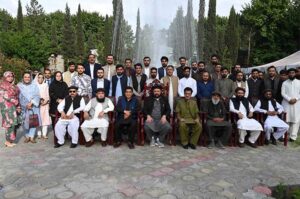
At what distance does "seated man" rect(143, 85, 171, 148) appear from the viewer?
6172 mm

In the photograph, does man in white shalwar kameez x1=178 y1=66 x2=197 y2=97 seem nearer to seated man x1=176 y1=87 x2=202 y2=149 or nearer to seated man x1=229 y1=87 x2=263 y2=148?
seated man x1=176 y1=87 x2=202 y2=149

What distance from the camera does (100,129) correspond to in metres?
6.16

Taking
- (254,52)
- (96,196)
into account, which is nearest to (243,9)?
(254,52)

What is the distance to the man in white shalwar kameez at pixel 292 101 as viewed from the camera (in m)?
6.93

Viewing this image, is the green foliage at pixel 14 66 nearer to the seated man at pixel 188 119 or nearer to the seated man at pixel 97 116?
the seated man at pixel 97 116

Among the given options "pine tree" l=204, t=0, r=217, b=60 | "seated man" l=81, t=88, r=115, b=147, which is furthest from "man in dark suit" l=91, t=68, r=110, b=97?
"pine tree" l=204, t=0, r=217, b=60

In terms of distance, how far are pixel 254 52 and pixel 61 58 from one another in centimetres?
2126

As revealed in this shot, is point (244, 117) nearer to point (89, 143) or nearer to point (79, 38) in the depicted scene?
point (89, 143)

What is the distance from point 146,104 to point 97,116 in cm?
103

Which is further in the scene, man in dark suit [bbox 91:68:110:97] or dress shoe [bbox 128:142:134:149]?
man in dark suit [bbox 91:68:110:97]

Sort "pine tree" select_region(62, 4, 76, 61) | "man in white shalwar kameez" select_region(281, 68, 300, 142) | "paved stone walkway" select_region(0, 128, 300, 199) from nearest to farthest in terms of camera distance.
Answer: "paved stone walkway" select_region(0, 128, 300, 199), "man in white shalwar kameez" select_region(281, 68, 300, 142), "pine tree" select_region(62, 4, 76, 61)

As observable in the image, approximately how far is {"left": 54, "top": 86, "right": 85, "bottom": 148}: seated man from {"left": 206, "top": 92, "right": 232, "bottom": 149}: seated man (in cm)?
264

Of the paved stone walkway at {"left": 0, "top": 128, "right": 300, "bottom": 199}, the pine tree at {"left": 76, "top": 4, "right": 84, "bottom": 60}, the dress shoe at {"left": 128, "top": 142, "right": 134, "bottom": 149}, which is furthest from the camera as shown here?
the pine tree at {"left": 76, "top": 4, "right": 84, "bottom": 60}

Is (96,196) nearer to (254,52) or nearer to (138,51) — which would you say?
(138,51)
